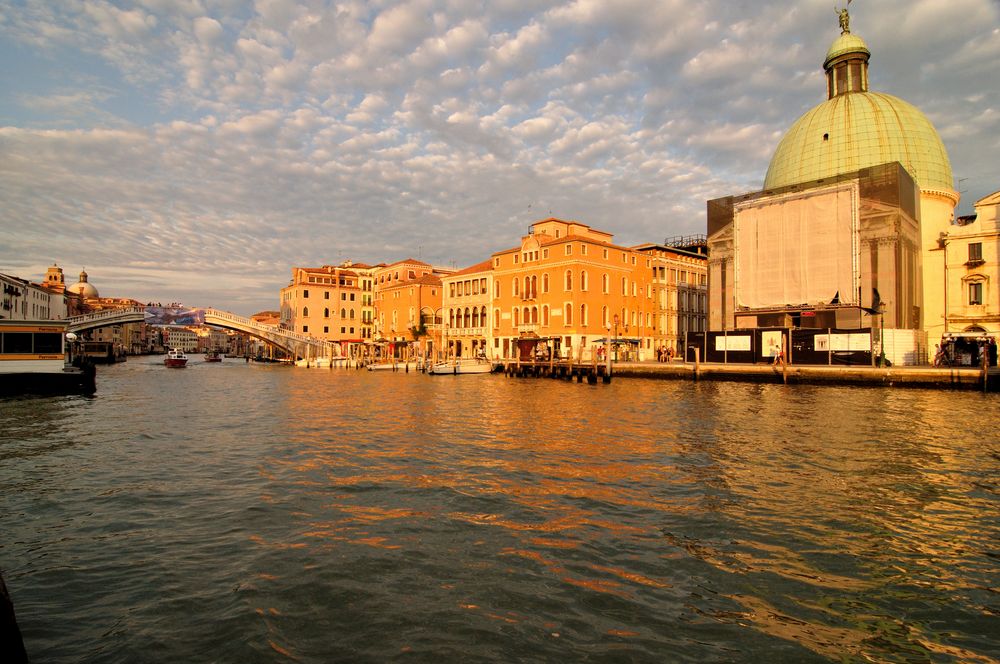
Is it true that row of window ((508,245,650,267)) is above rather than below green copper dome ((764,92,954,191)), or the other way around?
below

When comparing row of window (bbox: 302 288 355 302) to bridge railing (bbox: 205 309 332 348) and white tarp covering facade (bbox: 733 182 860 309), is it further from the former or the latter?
white tarp covering facade (bbox: 733 182 860 309)

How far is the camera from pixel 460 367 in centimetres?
4694

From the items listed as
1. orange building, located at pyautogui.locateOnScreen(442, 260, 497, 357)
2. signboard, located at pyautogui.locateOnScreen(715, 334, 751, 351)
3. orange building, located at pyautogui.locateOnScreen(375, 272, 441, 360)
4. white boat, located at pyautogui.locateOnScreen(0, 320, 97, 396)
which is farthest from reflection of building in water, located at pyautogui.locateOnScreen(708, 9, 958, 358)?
white boat, located at pyautogui.locateOnScreen(0, 320, 97, 396)

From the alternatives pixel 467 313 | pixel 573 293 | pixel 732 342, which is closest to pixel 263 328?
pixel 467 313

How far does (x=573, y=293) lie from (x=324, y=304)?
44.9 metres

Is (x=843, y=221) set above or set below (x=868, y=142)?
below

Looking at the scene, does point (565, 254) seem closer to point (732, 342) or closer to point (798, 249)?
point (732, 342)

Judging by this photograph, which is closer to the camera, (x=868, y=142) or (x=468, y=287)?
(x=868, y=142)

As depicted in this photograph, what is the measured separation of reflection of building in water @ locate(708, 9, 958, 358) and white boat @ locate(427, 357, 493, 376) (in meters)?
19.2

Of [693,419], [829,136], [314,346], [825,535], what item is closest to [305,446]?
[825,535]

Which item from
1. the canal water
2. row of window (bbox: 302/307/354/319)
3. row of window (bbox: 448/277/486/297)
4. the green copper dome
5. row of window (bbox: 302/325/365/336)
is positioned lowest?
the canal water

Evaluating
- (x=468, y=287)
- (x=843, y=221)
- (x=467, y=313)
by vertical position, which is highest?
(x=843, y=221)

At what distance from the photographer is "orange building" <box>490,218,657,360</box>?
4903 cm

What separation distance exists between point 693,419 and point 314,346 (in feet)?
202
